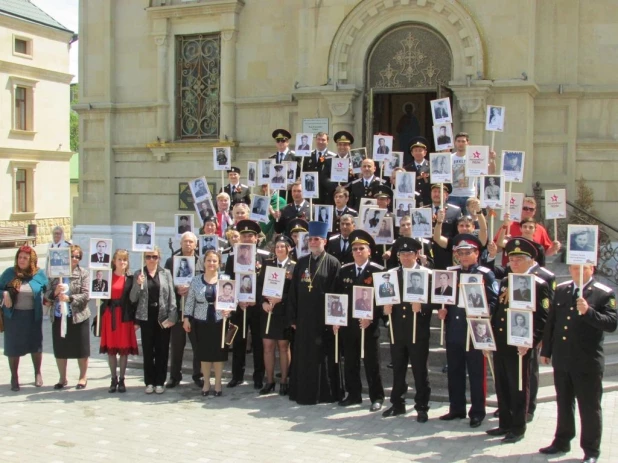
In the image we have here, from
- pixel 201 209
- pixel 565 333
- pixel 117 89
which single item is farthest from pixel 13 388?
pixel 117 89

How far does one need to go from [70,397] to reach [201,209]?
3.50 meters

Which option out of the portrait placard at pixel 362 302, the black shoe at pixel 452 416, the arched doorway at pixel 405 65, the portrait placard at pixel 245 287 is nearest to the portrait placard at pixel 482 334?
the black shoe at pixel 452 416

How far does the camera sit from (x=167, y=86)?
1742 cm

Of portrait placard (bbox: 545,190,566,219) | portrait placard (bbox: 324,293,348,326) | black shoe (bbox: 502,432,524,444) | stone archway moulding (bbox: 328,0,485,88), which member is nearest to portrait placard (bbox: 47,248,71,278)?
portrait placard (bbox: 324,293,348,326)

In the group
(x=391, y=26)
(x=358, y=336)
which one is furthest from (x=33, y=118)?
(x=358, y=336)

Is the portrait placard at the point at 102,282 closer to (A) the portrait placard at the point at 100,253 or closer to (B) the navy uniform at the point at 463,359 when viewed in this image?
(A) the portrait placard at the point at 100,253

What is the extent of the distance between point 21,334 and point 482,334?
609 centimetres

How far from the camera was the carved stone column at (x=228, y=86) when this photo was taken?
16.7 m

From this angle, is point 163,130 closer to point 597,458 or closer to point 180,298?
point 180,298

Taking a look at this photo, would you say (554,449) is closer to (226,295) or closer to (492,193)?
(492,193)

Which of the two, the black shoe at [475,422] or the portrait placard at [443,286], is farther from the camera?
the portrait placard at [443,286]

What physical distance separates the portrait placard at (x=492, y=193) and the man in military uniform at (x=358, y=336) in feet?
5.40

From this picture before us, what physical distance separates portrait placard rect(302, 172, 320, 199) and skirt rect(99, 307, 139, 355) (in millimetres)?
3113

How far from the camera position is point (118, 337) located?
9969 mm
